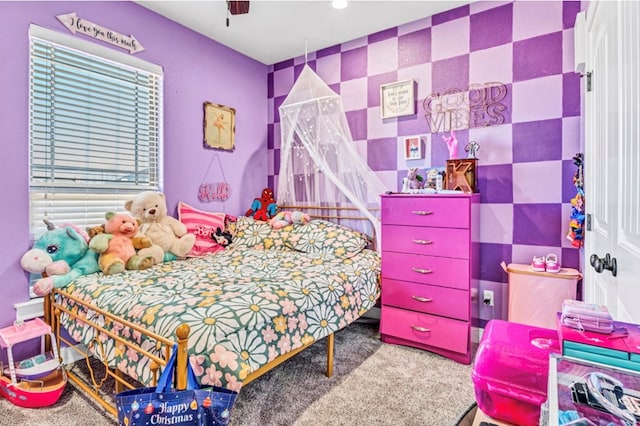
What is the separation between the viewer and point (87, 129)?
8.31ft

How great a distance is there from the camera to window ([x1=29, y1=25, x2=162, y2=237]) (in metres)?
2.29

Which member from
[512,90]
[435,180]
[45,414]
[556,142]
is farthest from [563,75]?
[45,414]

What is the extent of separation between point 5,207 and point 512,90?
369cm

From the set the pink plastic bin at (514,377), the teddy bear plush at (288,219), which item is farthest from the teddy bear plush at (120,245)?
the pink plastic bin at (514,377)

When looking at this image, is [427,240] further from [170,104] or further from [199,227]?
[170,104]

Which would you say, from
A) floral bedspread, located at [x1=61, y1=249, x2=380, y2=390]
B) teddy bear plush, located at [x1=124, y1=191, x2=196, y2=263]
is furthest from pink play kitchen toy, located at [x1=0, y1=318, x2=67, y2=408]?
teddy bear plush, located at [x1=124, y1=191, x2=196, y2=263]

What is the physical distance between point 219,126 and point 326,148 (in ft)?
4.00

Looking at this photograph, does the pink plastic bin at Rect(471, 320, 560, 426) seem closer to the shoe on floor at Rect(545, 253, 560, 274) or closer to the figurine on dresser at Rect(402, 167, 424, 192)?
the shoe on floor at Rect(545, 253, 560, 274)

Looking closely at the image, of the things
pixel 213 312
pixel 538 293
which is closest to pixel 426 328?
pixel 538 293

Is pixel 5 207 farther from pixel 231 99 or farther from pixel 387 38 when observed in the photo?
pixel 387 38

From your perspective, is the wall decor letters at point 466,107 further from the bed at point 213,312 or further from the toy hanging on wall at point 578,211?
the bed at point 213,312

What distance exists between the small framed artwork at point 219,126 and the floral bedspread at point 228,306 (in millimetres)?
1370

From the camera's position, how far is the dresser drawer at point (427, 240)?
7.77 feet

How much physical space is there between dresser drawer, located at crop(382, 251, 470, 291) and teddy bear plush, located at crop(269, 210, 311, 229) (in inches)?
37.4
